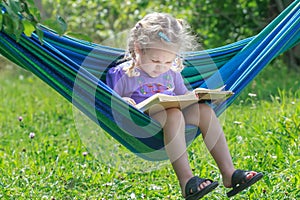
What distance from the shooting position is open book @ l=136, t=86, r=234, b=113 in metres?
2.18

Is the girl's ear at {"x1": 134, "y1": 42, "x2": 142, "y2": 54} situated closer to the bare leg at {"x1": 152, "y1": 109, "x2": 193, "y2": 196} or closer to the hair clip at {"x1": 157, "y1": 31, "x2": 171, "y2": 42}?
the hair clip at {"x1": 157, "y1": 31, "x2": 171, "y2": 42}

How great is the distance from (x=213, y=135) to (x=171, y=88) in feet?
1.18

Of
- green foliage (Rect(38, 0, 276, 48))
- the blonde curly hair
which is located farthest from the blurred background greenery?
the blonde curly hair

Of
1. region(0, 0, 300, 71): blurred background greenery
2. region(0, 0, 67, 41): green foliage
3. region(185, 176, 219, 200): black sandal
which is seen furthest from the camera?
region(0, 0, 300, 71): blurred background greenery

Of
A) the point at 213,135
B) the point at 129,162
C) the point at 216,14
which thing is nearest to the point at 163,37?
the point at 213,135

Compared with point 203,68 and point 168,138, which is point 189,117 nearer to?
point 168,138

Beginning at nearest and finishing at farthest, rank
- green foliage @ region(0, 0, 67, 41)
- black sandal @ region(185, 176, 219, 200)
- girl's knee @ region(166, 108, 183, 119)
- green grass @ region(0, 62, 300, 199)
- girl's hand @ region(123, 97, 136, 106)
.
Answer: green foliage @ region(0, 0, 67, 41) < black sandal @ region(185, 176, 219, 200) < girl's knee @ region(166, 108, 183, 119) < girl's hand @ region(123, 97, 136, 106) < green grass @ region(0, 62, 300, 199)

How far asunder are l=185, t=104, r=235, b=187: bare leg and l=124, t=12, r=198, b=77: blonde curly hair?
0.30 meters

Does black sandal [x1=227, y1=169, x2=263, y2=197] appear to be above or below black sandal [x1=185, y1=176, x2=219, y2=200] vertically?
below

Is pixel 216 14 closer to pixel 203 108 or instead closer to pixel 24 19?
pixel 203 108

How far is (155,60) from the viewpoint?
2428mm

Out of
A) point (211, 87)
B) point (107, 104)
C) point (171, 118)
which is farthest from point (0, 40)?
point (211, 87)

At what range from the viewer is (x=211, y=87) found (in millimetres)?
2561

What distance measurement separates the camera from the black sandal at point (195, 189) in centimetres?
211
